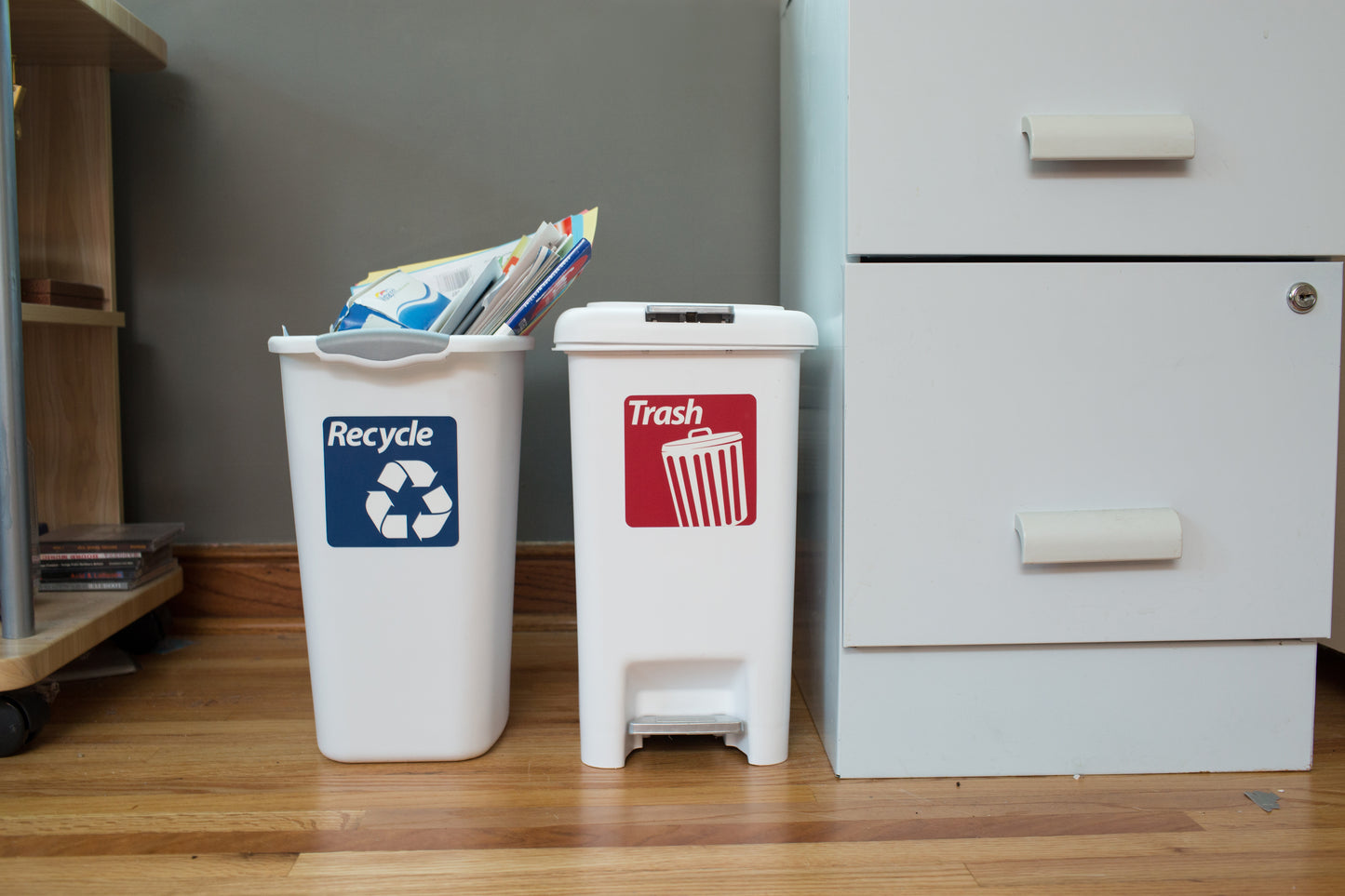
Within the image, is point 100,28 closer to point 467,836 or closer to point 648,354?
point 648,354

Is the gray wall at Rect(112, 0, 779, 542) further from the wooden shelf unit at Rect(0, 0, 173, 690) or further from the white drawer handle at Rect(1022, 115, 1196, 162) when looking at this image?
the white drawer handle at Rect(1022, 115, 1196, 162)

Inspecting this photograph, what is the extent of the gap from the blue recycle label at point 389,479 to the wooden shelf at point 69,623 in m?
0.36

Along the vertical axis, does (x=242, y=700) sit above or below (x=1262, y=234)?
below

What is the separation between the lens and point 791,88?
1229 millimetres

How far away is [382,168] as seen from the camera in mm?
1347

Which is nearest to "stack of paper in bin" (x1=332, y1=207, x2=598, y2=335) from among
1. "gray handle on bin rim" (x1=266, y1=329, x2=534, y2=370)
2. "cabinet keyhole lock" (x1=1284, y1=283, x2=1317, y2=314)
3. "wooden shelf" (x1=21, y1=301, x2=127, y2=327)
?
"gray handle on bin rim" (x1=266, y1=329, x2=534, y2=370)

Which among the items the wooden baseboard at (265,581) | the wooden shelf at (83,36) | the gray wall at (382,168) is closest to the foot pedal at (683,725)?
the wooden baseboard at (265,581)

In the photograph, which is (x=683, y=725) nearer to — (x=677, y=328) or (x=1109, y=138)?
(x=677, y=328)

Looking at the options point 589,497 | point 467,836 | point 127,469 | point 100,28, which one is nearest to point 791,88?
point 589,497

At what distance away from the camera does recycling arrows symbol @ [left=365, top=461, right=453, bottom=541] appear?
0.91m

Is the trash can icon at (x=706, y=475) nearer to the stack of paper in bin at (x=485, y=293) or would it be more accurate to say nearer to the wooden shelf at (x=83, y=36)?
the stack of paper in bin at (x=485, y=293)

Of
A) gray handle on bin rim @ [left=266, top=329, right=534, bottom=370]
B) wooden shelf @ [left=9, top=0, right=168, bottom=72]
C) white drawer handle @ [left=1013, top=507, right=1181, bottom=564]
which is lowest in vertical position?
white drawer handle @ [left=1013, top=507, right=1181, bottom=564]

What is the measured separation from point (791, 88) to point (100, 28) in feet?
2.99

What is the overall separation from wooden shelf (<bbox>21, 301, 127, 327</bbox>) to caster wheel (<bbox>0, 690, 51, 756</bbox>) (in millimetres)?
439
